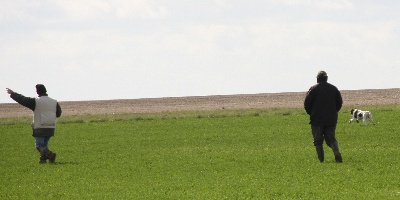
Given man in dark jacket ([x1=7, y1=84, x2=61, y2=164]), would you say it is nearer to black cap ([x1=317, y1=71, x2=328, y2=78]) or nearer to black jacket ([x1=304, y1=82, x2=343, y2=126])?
black jacket ([x1=304, y1=82, x2=343, y2=126])

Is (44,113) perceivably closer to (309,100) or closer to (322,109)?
(309,100)

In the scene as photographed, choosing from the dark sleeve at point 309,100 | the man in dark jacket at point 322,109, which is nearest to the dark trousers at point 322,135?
the man in dark jacket at point 322,109

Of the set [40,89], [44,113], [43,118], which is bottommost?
[43,118]

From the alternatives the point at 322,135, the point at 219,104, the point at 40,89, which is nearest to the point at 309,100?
the point at 322,135

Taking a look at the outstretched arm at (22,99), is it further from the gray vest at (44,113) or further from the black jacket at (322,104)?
the black jacket at (322,104)

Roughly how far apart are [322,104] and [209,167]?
2.64 metres

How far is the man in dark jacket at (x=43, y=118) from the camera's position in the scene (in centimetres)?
2022

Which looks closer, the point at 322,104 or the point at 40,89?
the point at 322,104

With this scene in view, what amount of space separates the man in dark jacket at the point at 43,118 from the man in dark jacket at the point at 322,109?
5659mm

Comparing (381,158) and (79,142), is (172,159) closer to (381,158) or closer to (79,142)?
(381,158)

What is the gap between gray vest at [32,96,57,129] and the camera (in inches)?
797

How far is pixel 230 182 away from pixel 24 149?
42.6 feet

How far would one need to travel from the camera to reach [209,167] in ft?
59.6

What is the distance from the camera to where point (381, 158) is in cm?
1877
